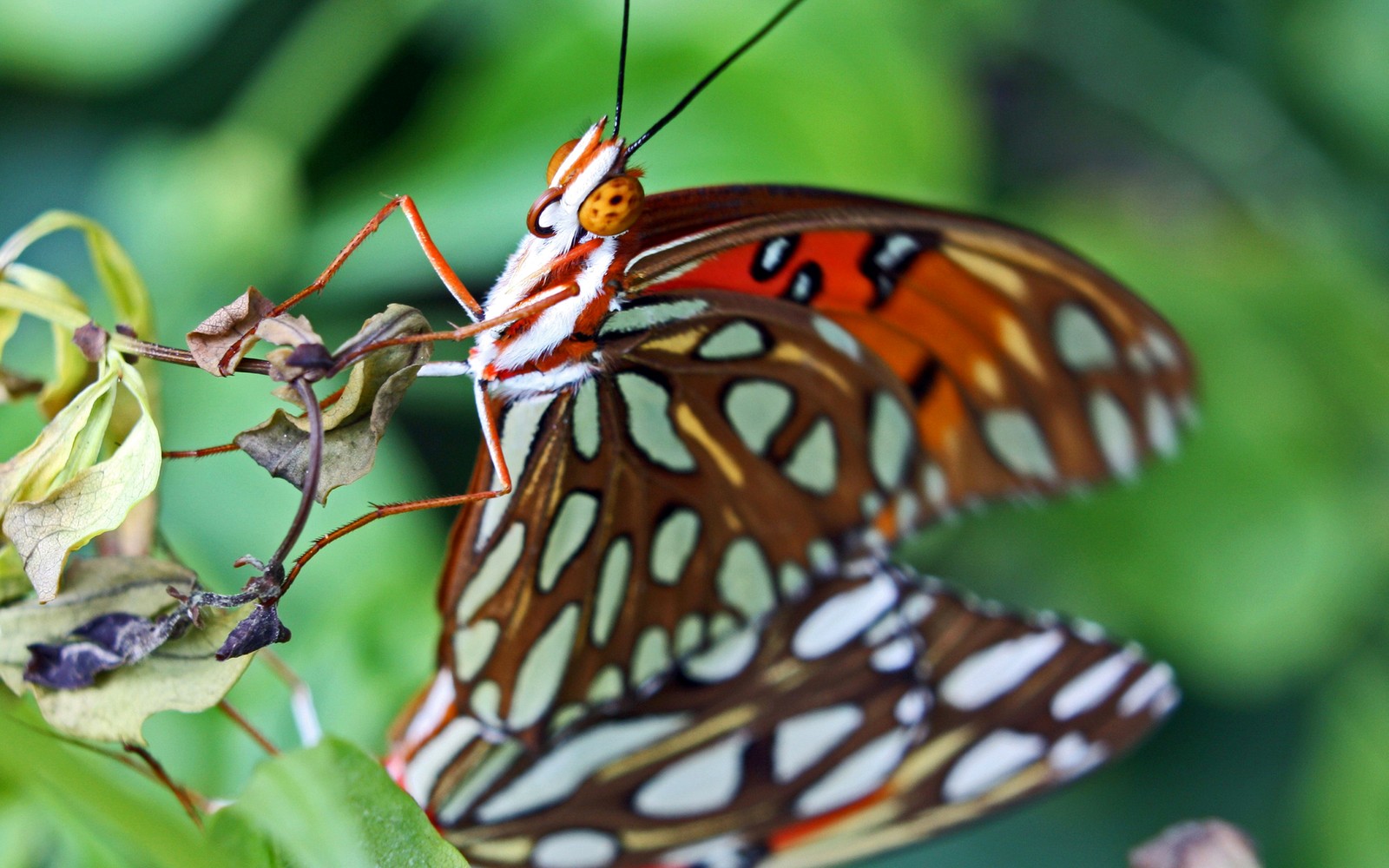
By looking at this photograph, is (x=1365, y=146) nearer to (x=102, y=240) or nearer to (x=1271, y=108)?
(x=1271, y=108)

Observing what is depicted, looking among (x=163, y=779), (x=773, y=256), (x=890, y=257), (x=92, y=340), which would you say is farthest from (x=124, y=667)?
(x=890, y=257)

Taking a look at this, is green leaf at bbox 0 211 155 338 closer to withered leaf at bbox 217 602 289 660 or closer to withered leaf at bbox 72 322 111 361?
withered leaf at bbox 72 322 111 361

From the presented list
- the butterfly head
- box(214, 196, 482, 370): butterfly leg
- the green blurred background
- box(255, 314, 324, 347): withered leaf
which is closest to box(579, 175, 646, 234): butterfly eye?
the butterfly head

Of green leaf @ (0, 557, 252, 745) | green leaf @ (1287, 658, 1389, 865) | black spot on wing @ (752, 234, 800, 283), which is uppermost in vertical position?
black spot on wing @ (752, 234, 800, 283)

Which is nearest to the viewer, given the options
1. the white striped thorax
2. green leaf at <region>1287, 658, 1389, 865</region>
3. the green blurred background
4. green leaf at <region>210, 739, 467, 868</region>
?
green leaf at <region>210, 739, 467, 868</region>

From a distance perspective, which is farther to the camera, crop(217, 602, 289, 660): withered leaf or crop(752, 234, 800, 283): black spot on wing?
crop(752, 234, 800, 283): black spot on wing

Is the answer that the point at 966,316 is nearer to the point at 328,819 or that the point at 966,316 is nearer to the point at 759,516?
the point at 759,516

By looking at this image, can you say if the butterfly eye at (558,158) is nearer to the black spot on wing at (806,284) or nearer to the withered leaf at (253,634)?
the black spot on wing at (806,284)
